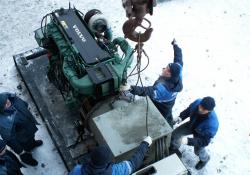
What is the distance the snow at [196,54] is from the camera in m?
6.48

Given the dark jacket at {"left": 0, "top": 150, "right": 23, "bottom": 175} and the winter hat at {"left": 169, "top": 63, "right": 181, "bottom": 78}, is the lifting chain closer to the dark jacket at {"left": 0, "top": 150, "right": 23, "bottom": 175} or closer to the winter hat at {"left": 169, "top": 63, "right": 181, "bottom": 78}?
the winter hat at {"left": 169, "top": 63, "right": 181, "bottom": 78}

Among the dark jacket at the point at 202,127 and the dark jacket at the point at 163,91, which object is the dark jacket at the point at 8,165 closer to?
the dark jacket at the point at 163,91

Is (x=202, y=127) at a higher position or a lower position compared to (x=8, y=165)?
higher

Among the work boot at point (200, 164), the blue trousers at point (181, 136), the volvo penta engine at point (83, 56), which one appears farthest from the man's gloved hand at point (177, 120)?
the volvo penta engine at point (83, 56)

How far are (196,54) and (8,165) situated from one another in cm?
451

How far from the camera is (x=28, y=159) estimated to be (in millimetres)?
6148

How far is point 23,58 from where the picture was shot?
7.54m

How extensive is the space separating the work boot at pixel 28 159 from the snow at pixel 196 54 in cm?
10

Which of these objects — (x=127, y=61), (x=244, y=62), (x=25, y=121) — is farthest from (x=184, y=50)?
(x=25, y=121)

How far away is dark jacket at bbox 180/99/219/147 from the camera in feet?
18.3

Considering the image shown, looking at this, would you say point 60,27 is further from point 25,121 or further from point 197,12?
point 197,12

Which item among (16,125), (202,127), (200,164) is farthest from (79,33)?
(200,164)

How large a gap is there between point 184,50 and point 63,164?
140 inches

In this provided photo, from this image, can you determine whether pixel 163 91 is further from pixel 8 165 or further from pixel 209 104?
pixel 8 165
